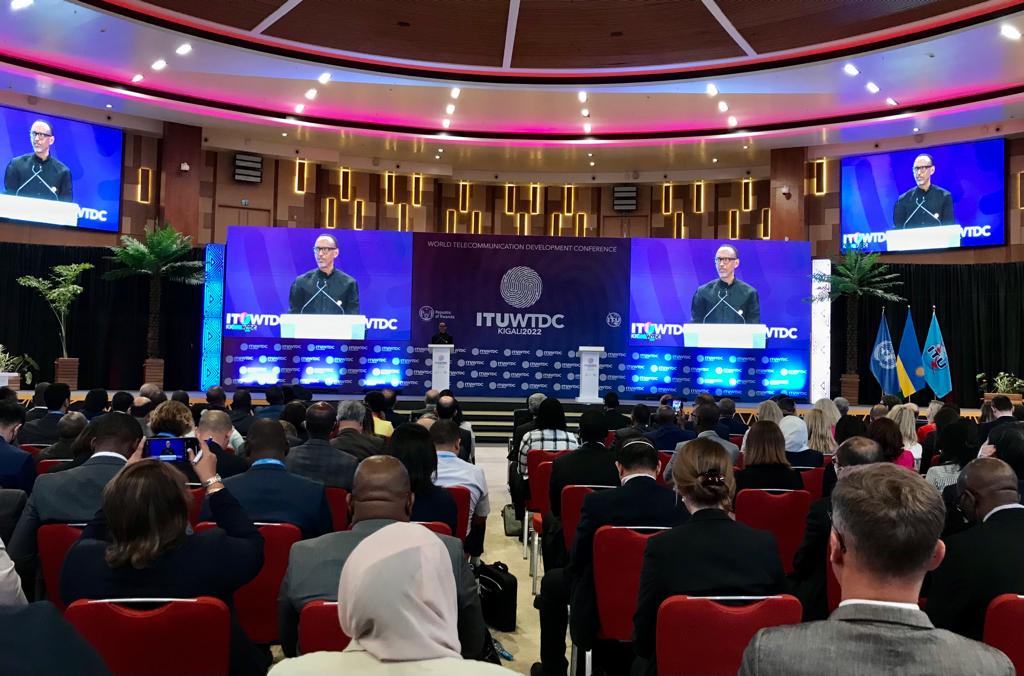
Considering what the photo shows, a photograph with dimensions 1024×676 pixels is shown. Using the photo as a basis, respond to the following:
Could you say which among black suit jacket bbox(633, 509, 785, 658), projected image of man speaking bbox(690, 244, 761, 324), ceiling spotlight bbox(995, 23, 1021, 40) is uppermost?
ceiling spotlight bbox(995, 23, 1021, 40)

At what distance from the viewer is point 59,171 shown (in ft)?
49.7

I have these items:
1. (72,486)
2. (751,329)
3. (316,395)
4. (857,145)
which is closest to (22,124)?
(316,395)

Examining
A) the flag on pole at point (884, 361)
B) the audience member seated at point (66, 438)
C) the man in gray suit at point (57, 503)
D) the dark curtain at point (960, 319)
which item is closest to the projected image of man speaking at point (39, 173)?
the audience member seated at point (66, 438)

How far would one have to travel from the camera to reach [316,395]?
47.4 ft

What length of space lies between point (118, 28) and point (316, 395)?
621 centimetres

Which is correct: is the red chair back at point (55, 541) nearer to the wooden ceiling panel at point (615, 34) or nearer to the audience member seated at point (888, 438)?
the audience member seated at point (888, 438)

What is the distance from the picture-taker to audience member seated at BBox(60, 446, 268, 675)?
2.15m

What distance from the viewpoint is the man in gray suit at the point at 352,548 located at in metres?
2.29

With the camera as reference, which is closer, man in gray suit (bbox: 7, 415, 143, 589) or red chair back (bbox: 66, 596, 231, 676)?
red chair back (bbox: 66, 596, 231, 676)

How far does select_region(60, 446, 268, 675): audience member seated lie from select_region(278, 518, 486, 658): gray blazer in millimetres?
159

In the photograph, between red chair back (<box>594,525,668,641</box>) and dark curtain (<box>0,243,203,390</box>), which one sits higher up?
dark curtain (<box>0,243,203,390</box>)

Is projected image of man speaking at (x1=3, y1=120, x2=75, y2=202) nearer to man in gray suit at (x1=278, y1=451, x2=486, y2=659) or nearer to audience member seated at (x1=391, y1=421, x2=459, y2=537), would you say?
audience member seated at (x1=391, y1=421, x2=459, y2=537)

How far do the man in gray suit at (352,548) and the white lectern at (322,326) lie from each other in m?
12.5

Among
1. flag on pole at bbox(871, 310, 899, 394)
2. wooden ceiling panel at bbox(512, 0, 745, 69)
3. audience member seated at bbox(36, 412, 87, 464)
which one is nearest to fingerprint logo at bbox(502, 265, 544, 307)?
wooden ceiling panel at bbox(512, 0, 745, 69)
